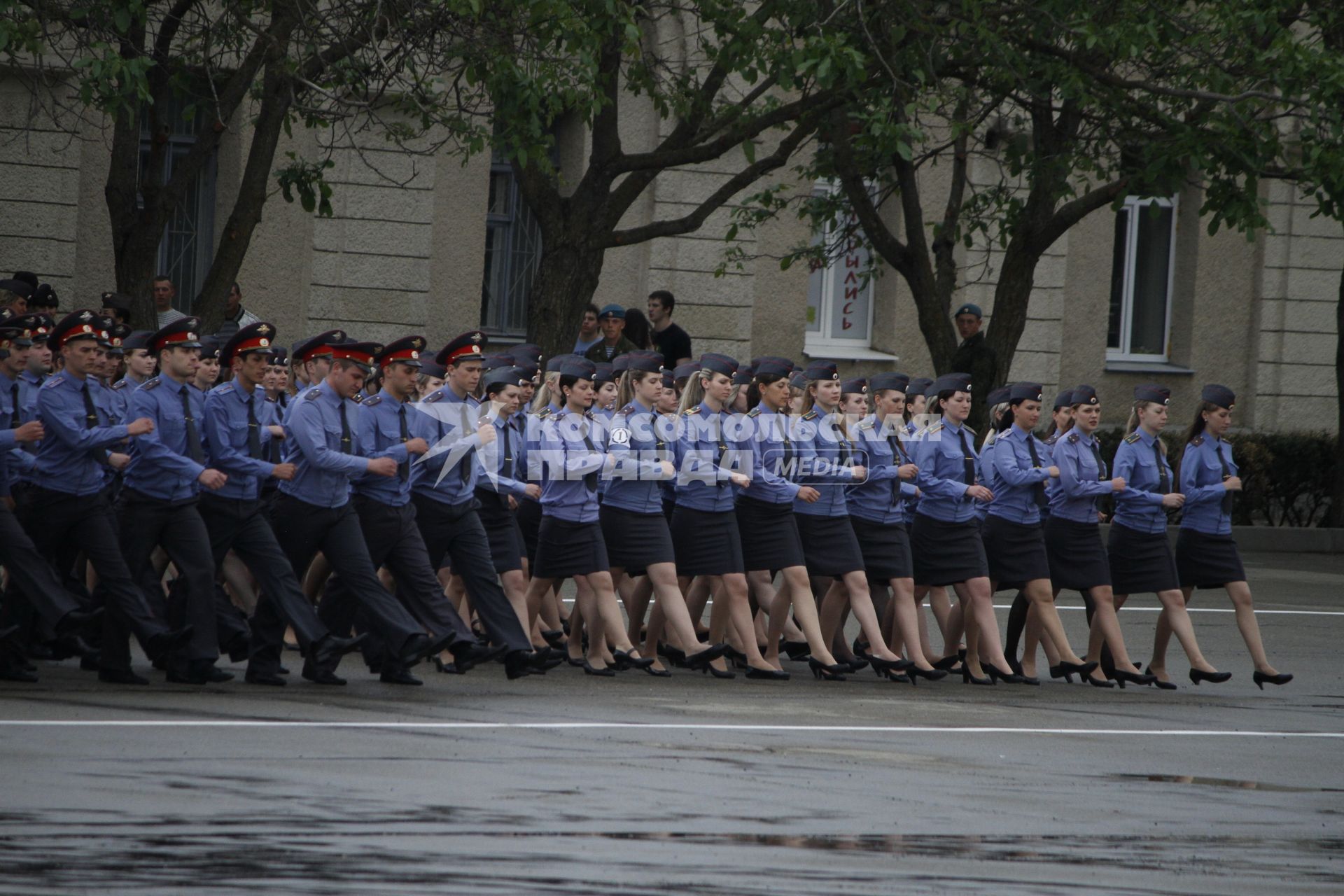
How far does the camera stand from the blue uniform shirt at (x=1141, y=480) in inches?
504

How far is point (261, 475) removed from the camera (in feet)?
35.8

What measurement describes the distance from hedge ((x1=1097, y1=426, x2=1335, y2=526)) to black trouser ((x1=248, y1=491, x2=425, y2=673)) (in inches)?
592

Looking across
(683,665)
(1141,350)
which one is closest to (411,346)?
(683,665)

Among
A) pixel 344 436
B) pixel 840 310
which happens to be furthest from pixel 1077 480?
pixel 840 310

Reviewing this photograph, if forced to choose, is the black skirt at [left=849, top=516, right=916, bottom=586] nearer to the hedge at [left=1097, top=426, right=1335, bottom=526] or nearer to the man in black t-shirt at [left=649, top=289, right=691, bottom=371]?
the man in black t-shirt at [left=649, top=289, right=691, bottom=371]

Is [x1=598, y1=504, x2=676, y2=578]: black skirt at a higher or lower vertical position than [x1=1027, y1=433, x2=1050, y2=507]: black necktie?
lower

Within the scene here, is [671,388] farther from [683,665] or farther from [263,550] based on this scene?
[263,550]

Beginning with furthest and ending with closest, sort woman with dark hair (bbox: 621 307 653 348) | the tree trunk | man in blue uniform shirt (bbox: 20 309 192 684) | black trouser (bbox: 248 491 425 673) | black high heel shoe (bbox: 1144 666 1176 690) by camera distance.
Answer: woman with dark hair (bbox: 621 307 653 348)
the tree trunk
black high heel shoe (bbox: 1144 666 1176 690)
black trouser (bbox: 248 491 425 673)
man in blue uniform shirt (bbox: 20 309 192 684)

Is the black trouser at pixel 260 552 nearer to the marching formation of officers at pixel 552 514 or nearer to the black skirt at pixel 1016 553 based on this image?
the marching formation of officers at pixel 552 514

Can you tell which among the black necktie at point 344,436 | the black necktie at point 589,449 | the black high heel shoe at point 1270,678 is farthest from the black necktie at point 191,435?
the black high heel shoe at point 1270,678

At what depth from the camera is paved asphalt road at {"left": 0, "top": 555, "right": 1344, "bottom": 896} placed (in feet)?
21.6

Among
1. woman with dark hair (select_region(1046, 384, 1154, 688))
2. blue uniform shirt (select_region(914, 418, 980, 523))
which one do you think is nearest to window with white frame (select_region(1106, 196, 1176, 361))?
woman with dark hair (select_region(1046, 384, 1154, 688))

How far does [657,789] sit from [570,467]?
3905 mm

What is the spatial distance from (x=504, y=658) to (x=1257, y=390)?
1795 cm
